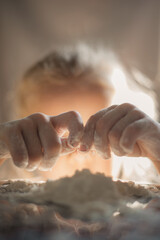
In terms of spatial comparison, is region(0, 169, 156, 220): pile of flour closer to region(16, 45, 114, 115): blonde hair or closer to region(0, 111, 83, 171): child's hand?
region(0, 111, 83, 171): child's hand

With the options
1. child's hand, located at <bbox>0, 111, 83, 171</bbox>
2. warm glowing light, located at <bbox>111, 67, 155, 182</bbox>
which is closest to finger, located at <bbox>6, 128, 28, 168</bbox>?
child's hand, located at <bbox>0, 111, 83, 171</bbox>

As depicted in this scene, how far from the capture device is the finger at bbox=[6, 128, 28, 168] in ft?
1.12

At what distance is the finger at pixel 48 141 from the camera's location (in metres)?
0.34

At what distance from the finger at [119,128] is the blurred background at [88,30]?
2.55 ft

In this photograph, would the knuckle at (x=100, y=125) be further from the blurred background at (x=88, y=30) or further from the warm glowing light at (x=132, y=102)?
the blurred background at (x=88, y=30)

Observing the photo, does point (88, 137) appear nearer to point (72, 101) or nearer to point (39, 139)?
point (39, 139)

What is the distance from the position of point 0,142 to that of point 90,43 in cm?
85

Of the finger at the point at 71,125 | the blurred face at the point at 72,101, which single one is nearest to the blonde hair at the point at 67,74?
the blurred face at the point at 72,101

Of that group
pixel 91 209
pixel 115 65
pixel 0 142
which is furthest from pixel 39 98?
pixel 91 209

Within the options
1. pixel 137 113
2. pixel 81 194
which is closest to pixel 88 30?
pixel 137 113

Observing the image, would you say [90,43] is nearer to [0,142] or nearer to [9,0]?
[9,0]

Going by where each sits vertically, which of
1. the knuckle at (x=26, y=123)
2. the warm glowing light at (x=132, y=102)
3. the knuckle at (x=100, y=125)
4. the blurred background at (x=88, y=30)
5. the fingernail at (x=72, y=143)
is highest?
the blurred background at (x=88, y=30)

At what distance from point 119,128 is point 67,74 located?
1.75 ft

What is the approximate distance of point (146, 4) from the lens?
1.08m
